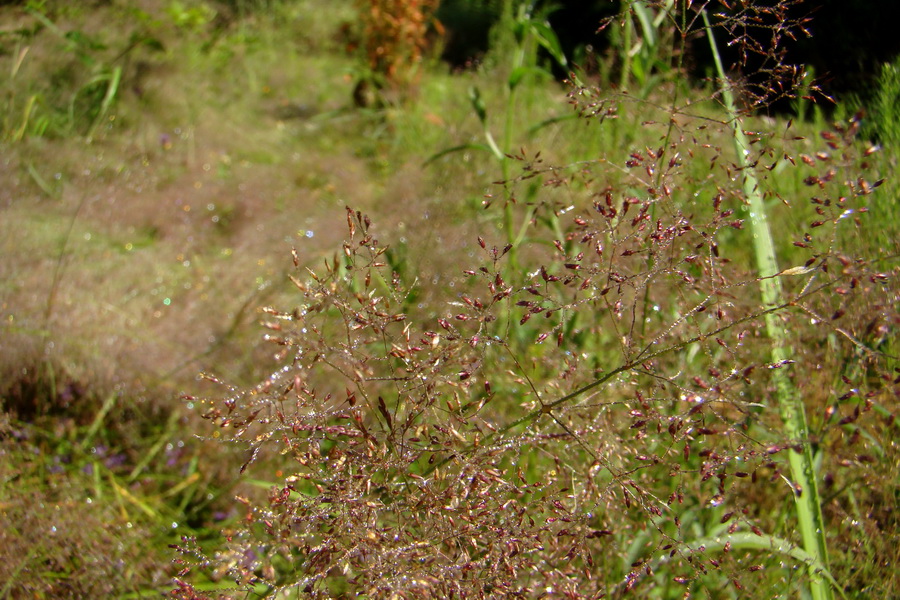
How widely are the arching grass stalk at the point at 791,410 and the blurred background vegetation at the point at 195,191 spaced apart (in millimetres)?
131

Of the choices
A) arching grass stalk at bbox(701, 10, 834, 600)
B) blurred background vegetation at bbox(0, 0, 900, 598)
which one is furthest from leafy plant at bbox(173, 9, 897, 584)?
blurred background vegetation at bbox(0, 0, 900, 598)

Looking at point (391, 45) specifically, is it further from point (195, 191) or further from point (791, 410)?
point (791, 410)

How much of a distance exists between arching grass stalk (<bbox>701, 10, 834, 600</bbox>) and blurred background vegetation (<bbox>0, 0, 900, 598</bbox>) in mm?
131

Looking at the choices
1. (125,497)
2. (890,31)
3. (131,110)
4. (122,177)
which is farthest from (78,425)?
(890,31)

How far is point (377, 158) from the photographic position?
10.7ft

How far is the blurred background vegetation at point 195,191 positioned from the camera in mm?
1557

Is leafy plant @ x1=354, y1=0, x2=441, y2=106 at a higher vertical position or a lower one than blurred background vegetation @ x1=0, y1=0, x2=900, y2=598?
higher

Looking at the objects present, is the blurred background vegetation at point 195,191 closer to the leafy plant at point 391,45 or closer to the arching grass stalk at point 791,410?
the leafy plant at point 391,45

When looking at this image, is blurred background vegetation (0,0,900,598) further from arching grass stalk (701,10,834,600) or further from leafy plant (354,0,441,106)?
arching grass stalk (701,10,834,600)

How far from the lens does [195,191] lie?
9.06ft

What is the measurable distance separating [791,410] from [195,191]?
2359 millimetres

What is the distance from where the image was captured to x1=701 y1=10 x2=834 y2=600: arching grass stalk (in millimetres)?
1062

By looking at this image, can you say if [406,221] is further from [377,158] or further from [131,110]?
[131,110]

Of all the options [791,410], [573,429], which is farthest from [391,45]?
[573,429]
